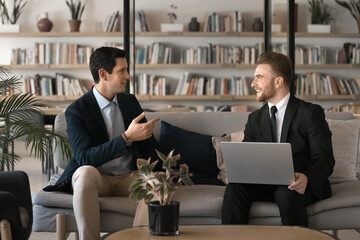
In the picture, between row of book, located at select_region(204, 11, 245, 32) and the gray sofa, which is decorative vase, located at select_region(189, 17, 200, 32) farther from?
the gray sofa

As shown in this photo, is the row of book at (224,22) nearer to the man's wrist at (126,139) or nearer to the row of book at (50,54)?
the row of book at (50,54)

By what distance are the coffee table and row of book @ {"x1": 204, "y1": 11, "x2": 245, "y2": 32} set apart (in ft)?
19.4

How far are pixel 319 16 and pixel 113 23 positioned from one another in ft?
8.60

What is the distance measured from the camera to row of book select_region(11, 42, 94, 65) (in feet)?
27.7

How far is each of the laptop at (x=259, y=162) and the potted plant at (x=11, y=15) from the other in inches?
229

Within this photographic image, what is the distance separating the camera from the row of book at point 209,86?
27.6ft

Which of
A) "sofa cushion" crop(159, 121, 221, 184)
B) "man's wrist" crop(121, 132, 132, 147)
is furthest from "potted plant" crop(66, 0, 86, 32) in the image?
"man's wrist" crop(121, 132, 132, 147)

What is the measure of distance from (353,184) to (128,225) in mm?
1256

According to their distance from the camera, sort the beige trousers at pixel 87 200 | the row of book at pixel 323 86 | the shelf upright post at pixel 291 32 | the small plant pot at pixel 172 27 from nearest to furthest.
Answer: the beige trousers at pixel 87 200 < the shelf upright post at pixel 291 32 < the small plant pot at pixel 172 27 < the row of book at pixel 323 86

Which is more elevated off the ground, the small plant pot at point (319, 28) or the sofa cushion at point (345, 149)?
the small plant pot at point (319, 28)

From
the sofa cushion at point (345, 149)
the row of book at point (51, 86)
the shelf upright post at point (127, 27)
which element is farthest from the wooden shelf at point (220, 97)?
the sofa cushion at point (345, 149)

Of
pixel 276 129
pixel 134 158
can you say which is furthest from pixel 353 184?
pixel 134 158

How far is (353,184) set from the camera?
363 cm

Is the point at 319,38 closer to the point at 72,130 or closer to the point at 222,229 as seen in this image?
the point at 72,130
